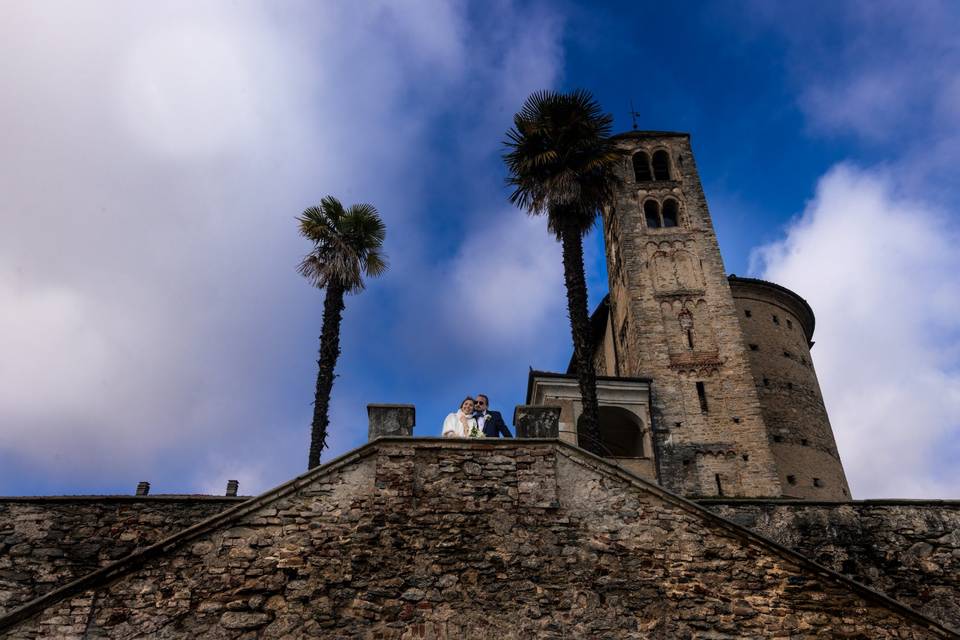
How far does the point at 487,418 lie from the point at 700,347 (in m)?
18.0

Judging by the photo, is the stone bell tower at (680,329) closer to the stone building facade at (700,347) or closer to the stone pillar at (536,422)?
the stone building facade at (700,347)

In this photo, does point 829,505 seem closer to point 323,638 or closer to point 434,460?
point 434,460

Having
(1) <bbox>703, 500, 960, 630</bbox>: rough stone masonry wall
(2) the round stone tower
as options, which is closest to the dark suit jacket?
(1) <bbox>703, 500, 960, 630</bbox>: rough stone masonry wall

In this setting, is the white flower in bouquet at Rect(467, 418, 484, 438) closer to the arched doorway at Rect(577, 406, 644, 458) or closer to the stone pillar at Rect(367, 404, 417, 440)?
the stone pillar at Rect(367, 404, 417, 440)

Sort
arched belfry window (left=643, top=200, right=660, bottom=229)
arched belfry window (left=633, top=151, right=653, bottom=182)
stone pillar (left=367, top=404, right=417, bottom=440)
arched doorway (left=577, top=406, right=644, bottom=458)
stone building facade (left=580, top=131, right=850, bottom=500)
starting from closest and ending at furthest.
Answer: stone pillar (left=367, top=404, right=417, bottom=440) < stone building facade (left=580, top=131, right=850, bottom=500) < arched doorway (left=577, top=406, right=644, bottom=458) < arched belfry window (left=643, top=200, right=660, bottom=229) < arched belfry window (left=633, top=151, right=653, bottom=182)

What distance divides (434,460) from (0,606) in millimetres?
6475

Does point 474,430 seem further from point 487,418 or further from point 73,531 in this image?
point 73,531

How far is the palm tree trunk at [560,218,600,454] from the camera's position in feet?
56.0

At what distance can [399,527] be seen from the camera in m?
7.77

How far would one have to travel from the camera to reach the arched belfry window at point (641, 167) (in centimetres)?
3008

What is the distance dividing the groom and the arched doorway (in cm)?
1420

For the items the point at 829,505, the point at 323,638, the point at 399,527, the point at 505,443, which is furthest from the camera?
the point at 829,505

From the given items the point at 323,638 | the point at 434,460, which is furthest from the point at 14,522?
the point at 434,460

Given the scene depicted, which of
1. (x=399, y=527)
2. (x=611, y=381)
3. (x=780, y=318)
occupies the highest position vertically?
(x=780, y=318)
